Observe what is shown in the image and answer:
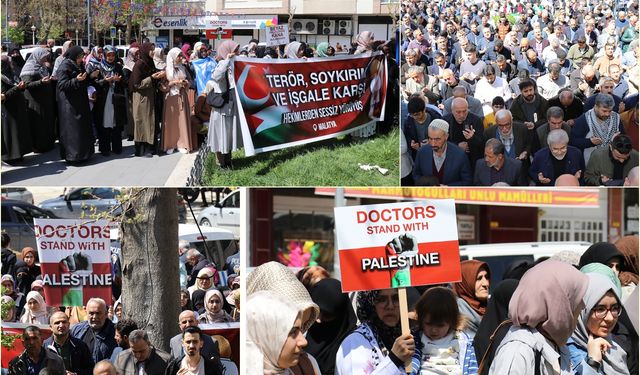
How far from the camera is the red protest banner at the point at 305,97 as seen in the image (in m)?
6.00

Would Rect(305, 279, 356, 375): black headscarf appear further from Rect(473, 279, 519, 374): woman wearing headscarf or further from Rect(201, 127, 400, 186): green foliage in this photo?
Rect(201, 127, 400, 186): green foliage

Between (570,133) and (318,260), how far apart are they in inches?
247

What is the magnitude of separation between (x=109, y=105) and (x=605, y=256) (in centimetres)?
323

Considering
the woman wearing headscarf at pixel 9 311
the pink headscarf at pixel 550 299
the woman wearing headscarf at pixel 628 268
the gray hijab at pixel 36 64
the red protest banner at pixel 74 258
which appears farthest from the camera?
the gray hijab at pixel 36 64

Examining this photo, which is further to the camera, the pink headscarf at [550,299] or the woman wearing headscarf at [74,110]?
the woman wearing headscarf at [74,110]

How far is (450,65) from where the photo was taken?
6.35 metres

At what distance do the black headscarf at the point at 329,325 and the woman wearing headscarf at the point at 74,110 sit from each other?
203cm

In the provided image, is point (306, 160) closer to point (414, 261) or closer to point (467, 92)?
point (467, 92)

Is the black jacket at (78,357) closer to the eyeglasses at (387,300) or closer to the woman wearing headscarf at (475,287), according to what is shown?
the eyeglasses at (387,300)

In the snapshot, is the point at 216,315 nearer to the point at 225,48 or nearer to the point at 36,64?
the point at 225,48

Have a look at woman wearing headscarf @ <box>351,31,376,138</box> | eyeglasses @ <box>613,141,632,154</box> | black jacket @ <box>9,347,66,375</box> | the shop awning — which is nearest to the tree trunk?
black jacket @ <box>9,347,66,375</box>

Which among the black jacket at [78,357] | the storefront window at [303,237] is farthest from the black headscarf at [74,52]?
the storefront window at [303,237]

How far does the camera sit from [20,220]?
6648 millimetres

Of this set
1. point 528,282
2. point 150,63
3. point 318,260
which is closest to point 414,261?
point 528,282
